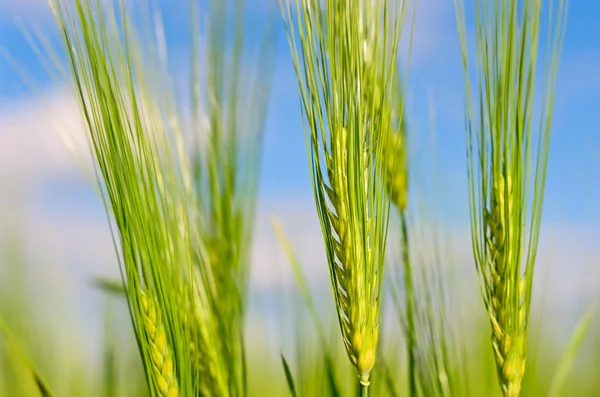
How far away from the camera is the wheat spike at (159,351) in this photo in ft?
3.25

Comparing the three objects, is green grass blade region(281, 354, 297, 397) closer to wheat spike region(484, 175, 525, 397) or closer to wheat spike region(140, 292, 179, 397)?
wheat spike region(140, 292, 179, 397)

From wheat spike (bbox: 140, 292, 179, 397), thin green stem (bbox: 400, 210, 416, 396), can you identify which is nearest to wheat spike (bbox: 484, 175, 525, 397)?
thin green stem (bbox: 400, 210, 416, 396)

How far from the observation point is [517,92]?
112 cm

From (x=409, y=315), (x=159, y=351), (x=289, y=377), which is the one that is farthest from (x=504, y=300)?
(x=159, y=351)

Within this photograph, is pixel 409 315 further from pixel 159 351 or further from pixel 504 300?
pixel 159 351

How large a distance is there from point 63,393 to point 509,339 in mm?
1089

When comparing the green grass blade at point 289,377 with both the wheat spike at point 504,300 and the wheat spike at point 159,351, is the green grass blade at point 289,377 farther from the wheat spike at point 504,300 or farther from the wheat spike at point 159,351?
the wheat spike at point 504,300

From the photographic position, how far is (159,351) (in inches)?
39.4

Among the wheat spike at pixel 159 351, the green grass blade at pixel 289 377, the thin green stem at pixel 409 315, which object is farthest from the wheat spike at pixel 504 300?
the wheat spike at pixel 159 351

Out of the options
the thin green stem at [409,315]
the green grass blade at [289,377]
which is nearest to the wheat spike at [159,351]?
the green grass blade at [289,377]

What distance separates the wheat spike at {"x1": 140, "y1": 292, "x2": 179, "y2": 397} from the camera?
0.99 metres

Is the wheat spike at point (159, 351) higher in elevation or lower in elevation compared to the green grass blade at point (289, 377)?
higher

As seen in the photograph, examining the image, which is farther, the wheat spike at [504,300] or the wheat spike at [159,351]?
the wheat spike at [504,300]

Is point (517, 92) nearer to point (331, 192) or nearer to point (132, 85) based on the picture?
point (331, 192)
